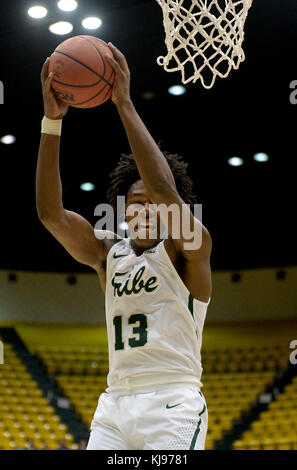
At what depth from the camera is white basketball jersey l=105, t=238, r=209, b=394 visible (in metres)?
2.50

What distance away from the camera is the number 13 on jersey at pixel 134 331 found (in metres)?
2.54

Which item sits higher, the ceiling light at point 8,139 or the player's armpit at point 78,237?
the ceiling light at point 8,139

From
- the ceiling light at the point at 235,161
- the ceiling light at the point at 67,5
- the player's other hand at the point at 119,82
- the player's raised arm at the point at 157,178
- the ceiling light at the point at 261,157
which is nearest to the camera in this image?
the player's raised arm at the point at 157,178

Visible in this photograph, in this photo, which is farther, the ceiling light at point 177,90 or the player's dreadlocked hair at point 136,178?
the ceiling light at point 177,90

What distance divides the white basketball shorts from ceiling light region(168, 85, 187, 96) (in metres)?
6.91

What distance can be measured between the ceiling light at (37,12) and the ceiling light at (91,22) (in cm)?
51

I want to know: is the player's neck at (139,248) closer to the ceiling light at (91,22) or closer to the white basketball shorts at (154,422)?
the white basketball shorts at (154,422)

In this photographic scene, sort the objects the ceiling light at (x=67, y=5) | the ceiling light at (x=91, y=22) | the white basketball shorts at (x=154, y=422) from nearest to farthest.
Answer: the white basketball shorts at (x=154, y=422), the ceiling light at (x=67, y=5), the ceiling light at (x=91, y=22)

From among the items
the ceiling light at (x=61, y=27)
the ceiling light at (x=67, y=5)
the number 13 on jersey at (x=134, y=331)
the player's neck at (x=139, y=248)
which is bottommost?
the number 13 on jersey at (x=134, y=331)

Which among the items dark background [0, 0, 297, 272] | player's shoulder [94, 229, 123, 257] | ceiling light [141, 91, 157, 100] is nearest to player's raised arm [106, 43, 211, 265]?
player's shoulder [94, 229, 123, 257]

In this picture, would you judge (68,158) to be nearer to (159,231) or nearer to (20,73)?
(20,73)

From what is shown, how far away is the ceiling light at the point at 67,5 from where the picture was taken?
23.5 feet

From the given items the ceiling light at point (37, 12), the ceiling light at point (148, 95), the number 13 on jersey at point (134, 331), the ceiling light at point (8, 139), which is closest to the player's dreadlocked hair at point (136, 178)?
the number 13 on jersey at point (134, 331)

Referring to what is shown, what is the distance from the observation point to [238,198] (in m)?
12.6
